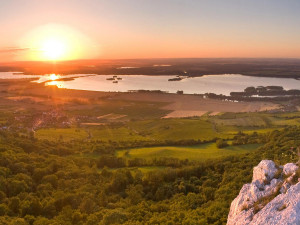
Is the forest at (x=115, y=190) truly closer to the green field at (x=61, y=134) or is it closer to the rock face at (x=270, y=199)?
the rock face at (x=270, y=199)

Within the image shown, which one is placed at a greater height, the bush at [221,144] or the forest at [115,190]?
the forest at [115,190]

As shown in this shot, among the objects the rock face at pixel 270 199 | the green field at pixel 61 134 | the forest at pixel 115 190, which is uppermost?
the rock face at pixel 270 199

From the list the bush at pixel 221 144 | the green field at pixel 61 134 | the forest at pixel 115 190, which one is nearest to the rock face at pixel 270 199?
the forest at pixel 115 190

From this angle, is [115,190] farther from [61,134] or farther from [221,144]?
[61,134]

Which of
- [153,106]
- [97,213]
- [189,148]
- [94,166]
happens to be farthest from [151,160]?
[153,106]

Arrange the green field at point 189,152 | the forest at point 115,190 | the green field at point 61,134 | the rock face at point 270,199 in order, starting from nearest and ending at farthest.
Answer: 1. the rock face at point 270,199
2. the forest at point 115,190
3. the green field at point 189,152
4. the green field at point 61,134

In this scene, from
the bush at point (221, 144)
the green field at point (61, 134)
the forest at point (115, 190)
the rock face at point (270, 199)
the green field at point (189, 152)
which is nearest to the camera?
the rock face at point (270, 199)

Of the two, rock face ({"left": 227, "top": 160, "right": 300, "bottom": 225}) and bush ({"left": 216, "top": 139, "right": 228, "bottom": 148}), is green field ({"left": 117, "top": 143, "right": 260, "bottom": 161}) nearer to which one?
bush ({"left": 216, "top": 139, "right": 228, "bottom": 148})

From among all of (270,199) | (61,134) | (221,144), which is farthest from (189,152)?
(270,199)

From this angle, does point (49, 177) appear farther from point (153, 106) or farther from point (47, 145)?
point (153, 106)
